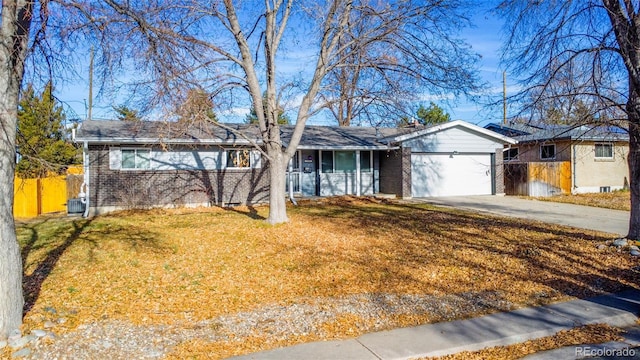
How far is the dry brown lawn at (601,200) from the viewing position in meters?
16.3

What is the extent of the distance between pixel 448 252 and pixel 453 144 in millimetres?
12951

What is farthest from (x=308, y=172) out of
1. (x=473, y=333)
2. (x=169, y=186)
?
(x=473, y=333)

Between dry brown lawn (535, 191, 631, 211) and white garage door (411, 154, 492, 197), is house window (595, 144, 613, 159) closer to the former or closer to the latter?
dry brown lawn (535, 191, 631, 211)

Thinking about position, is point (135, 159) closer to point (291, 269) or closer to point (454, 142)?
point (291, 269)

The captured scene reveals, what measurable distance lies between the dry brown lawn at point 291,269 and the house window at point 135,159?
3.95 m

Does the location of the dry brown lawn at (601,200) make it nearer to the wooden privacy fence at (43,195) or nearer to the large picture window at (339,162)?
the large picture window at (339,162)

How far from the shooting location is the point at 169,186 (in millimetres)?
15938

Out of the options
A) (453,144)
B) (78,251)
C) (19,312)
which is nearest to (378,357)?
(19,312)

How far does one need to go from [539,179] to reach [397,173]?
7211 mm

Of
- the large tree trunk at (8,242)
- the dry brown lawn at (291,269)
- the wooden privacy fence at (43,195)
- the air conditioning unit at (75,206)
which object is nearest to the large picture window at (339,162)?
the dry brown lawn at (291,269)

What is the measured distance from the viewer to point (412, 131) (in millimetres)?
19500

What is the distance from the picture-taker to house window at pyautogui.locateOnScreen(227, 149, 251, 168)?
55.2 ft

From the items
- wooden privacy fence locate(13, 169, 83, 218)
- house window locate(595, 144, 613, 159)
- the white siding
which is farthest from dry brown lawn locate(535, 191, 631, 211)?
wooden privacy fence locate(13, 169, 83, 218)

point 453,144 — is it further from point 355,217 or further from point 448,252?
point 448,252
